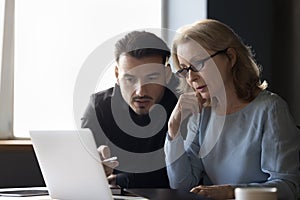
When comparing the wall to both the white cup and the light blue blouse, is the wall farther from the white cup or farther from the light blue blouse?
the white cup

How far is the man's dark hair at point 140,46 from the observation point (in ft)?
6.44

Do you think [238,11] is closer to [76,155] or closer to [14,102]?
[14,102]

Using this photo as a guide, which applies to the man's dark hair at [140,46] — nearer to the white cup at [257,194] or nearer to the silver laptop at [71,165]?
the silver laptop at [71,165]

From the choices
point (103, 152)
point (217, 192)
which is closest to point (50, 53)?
point (103, 152)

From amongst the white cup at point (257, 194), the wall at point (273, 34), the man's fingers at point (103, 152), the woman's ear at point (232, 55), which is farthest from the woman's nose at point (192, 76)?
the wall at point (273, 34)

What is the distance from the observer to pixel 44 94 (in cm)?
303

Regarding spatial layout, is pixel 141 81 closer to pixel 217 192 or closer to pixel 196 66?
pixel 196 66

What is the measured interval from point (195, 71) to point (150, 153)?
0.40m

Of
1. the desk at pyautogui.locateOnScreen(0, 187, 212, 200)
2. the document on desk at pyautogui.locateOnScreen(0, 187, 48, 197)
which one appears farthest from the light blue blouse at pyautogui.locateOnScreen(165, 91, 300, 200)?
the document on desk at pyautogui.locateOnScreen(0, 187, 48, 197)

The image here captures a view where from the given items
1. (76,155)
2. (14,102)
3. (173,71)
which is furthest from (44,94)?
(76,155)

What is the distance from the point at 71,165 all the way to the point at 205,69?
62 cm

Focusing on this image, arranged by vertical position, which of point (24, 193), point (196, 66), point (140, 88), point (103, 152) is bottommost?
point (24, 193)

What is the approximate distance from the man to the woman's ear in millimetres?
250

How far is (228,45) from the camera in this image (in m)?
1.86
